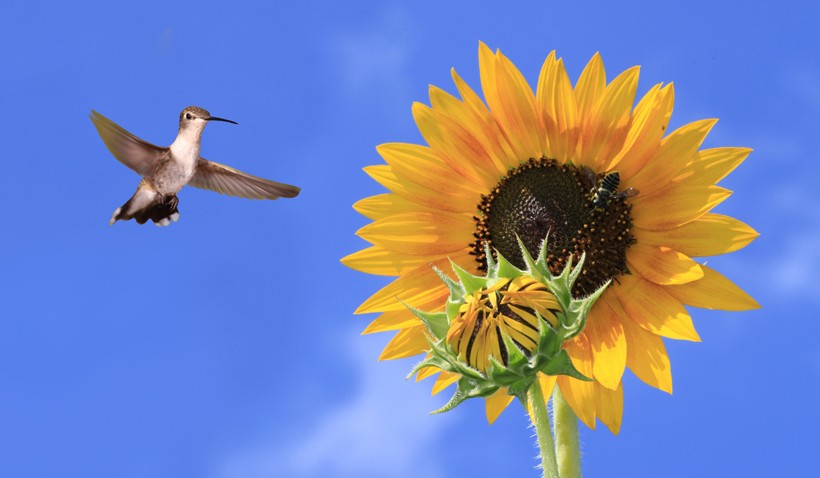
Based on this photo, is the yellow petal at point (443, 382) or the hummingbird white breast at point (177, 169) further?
the hummingbird white breast at point (177, 169)

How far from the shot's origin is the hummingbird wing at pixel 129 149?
6434 millimetres

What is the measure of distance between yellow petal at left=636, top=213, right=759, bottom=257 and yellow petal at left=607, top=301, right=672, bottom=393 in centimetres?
40

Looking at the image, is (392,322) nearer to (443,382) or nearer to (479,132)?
(443,382)

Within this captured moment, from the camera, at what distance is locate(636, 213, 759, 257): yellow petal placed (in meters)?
4.44

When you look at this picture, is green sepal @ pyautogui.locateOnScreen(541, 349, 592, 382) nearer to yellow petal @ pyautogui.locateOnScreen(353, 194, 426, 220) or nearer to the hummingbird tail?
yellow petal @ pyautogui.locateOnScreen(353, 194, 426, 220)

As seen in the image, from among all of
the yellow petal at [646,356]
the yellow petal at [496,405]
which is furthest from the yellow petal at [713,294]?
the yellow petal at [496,405]

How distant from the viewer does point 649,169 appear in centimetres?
467

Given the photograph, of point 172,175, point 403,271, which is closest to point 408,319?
point 403,271

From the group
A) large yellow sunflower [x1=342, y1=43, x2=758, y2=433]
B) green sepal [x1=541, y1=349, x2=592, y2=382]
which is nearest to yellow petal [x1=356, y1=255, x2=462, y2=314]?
large yellow sunflower [x1=342, y1=43, x2=758, y2=433]

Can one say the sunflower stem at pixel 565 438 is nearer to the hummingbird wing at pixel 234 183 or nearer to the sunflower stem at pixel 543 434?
the sunflower stem at pixel 543 434

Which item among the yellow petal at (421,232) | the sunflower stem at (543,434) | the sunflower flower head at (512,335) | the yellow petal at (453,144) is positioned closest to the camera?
the sunflower flower head at (512,335)

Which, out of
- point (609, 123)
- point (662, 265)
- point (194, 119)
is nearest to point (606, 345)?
point (662, 265)

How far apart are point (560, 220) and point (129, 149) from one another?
3.00m

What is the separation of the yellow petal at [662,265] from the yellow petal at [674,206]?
0.11m
